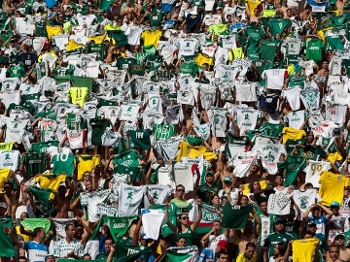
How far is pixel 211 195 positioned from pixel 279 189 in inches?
51.4

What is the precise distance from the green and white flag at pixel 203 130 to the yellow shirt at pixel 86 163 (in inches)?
96.5

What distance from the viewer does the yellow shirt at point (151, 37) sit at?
32250 mm

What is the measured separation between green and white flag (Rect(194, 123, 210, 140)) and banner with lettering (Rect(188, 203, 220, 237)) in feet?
14.6

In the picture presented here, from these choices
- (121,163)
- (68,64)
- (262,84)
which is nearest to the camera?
(121,163)

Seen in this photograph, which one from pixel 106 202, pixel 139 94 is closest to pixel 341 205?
pixel 106 202

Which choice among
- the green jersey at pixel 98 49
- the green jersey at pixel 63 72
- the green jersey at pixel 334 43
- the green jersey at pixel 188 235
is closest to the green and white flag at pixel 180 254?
the green jersey at pixel 188 235

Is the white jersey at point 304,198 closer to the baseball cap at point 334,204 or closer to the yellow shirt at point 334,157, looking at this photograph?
the baseball cap at point 334,204

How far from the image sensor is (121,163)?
79.8 feet

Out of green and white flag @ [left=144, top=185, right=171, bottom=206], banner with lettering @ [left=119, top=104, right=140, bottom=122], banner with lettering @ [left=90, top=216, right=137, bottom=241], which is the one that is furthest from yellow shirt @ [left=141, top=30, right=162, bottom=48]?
banner with lettering @ [left=90, top=216, right=137, bottom=241]

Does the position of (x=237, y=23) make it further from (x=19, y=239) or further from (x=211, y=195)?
(x=19, y=239)

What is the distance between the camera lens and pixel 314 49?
1177 inches

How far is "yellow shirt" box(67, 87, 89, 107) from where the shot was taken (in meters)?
28.2

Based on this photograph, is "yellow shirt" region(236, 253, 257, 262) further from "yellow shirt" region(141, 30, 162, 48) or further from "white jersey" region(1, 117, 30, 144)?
"yellow shirt" region(141, 30, 162, 48)

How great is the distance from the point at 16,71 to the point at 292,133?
28.2 feet
